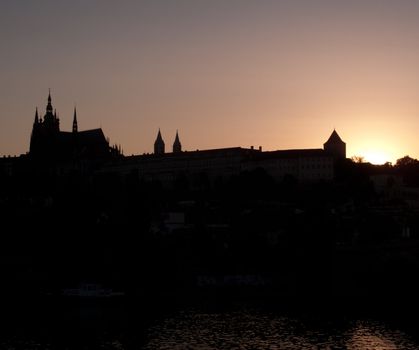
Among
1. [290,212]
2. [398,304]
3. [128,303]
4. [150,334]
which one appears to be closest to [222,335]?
[150,334]

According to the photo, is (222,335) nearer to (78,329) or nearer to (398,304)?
(78,329)

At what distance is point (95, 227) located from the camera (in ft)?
209

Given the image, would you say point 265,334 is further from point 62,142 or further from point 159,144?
point 159,144

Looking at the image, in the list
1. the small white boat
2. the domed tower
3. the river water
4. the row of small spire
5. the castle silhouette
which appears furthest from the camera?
the row of small spire

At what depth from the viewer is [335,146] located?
12356cm

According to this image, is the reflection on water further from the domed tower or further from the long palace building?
the domed tower

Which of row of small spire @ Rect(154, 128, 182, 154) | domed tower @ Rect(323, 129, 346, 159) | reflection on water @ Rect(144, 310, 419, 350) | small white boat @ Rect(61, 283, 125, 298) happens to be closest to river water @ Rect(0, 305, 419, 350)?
reflection on water @ Rect(144, 310, 419, 350)

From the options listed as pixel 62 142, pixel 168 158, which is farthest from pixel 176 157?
pixel 62 142

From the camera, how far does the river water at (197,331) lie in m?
33.5

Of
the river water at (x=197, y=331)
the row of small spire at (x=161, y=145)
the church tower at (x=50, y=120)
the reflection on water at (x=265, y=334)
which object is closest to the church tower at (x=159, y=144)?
the row of small spire at (x=161, y=145)

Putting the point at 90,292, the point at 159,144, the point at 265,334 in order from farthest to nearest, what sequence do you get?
the point at 159,144 < the point at 90,292 < the point at 265,334

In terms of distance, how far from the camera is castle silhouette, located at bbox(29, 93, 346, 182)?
112062mm

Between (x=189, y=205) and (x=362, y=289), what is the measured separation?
43634 mm

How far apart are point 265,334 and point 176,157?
92.4m
